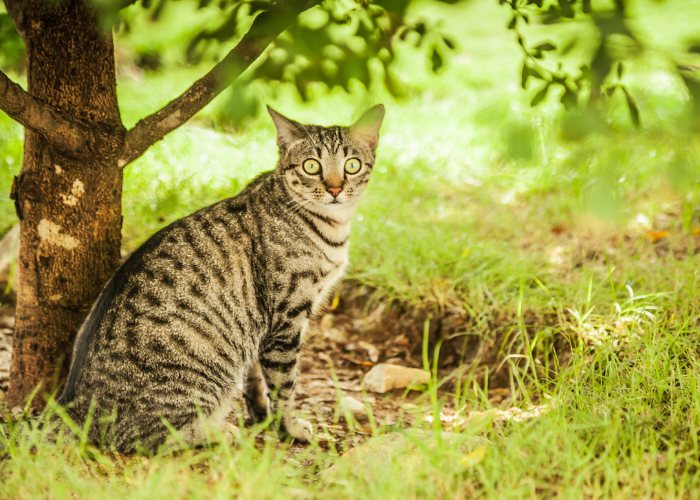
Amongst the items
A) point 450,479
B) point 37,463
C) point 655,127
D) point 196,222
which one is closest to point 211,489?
point 37,463

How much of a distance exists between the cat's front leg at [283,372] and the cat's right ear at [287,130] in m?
0.86

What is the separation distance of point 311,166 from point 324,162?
6 centimetres

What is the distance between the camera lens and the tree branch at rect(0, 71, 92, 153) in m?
2.39

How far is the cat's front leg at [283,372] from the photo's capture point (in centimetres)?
288

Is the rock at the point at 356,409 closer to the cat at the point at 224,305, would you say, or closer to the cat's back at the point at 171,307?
the cat at the point at 224,305

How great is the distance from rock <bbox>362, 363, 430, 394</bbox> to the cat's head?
37.8 inches

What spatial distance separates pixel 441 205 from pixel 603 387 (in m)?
2.41

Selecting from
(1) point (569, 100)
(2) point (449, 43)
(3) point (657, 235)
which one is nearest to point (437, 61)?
(2) point (449, 43)

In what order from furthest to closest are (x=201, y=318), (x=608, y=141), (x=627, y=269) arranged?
(x=627, y=269)
(x=201, y=318)
(x=608, y=141)

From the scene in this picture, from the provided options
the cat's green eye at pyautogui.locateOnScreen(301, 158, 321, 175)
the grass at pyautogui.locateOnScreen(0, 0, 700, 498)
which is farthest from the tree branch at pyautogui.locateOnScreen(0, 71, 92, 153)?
the cat's green eye at pyautogui.locateOnScreen(301, 158, 321, 175)

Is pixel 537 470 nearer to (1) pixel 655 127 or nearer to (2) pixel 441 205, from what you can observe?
(1) pixel 655 127

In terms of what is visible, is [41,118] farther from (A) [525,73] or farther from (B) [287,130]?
(A) [525,73]

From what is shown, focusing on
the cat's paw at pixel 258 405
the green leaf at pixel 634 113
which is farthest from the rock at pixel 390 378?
the green leaf at pixel 634 113

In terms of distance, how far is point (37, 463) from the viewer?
2158mm
